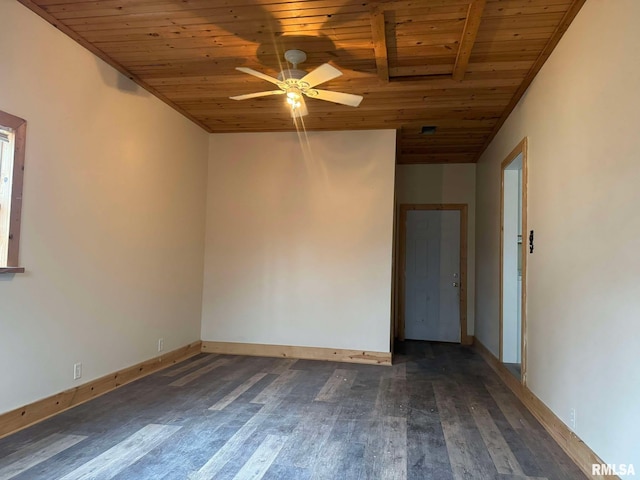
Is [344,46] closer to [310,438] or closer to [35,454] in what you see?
[310,438]

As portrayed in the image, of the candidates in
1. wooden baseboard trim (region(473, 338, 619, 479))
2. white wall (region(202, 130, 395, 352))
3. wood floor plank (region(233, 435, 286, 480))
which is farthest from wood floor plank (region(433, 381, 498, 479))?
white wall (region(202, 130, 395, 352))

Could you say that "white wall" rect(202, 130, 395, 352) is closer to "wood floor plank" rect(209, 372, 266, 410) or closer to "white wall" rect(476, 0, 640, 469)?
"wood floor plank" rect(209, 372, 266, 410)

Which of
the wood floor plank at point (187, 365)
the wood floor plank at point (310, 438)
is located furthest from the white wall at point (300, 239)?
the wood floor plank at point (310, 438)

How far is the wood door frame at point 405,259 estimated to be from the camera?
6.36m

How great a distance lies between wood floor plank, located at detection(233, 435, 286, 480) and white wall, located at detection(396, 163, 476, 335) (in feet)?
14.6

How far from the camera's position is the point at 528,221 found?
3631 millimetres

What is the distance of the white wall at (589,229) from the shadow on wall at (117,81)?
3592mm

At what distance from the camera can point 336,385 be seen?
3.97 metres

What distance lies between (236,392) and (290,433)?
103cm

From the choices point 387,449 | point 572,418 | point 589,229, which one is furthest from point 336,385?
point 589,229

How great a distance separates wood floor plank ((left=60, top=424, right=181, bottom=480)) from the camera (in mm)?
2205

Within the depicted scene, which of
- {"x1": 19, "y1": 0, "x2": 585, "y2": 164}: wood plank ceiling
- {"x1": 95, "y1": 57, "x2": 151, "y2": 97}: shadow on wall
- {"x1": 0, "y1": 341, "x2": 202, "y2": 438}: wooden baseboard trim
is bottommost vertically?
{"x1": 0, "y1": 341, "x2": 202, "y2": 438}: wooden baseboard trim

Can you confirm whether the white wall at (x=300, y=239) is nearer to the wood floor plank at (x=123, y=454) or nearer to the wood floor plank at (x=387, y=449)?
the wood floor plank at (x=387, y=449)

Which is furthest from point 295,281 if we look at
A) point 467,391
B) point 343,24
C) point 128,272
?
point 343,24
